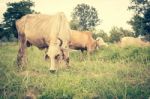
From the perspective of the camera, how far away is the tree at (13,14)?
156 feet

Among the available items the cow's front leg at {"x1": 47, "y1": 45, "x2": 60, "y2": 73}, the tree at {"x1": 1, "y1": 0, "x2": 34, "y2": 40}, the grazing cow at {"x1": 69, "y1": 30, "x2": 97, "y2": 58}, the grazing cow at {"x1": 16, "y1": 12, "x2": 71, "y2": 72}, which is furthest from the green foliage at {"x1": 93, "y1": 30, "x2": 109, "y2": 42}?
the cow's front leg at {"x1": 47, "y1": 45, "x2": 60, "y2": 73}

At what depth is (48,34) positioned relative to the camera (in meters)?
10.8

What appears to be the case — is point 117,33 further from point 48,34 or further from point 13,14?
point 48,34

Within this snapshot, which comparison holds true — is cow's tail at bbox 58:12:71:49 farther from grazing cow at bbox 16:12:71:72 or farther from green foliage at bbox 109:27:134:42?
green foliage at bbox 109:27:134:42

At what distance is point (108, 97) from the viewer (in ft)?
21.2

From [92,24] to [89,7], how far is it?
478 centimetres

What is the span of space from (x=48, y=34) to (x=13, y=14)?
4019 cm

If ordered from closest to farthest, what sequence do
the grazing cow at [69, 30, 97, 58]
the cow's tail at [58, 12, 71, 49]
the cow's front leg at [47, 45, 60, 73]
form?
the cow's front leg at [47, 45, 60, 73] → the cow's tail at [58, 12, 71, 49] → the grazing cow at [69, 30, 97, 58]

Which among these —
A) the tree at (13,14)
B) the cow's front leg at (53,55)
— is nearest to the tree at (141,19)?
the tree at (13,14)

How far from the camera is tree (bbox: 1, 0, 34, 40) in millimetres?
47531

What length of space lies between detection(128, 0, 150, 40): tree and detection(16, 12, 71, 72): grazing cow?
2615 centimetres

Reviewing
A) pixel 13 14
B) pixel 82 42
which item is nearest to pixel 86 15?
pixel 13 14

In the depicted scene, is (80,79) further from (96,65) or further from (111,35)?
(111,35)

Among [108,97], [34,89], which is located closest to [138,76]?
[108,97]
